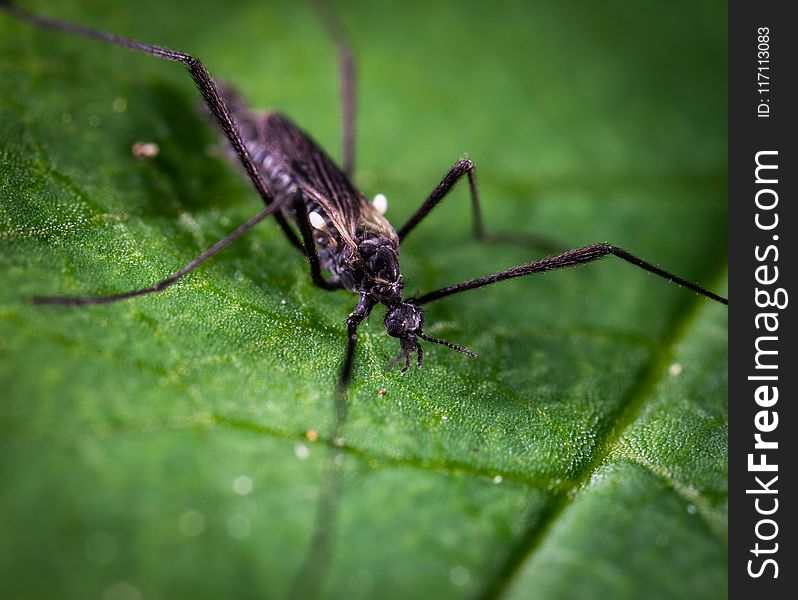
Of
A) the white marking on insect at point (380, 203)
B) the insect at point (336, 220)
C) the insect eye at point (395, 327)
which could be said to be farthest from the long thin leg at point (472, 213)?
the insect eye at point (395, 327)

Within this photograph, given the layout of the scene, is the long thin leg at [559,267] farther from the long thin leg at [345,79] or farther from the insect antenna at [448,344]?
the long thin leg at [345,79]

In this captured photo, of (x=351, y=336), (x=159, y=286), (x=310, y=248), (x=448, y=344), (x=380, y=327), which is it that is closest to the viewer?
(x=159, y=286)

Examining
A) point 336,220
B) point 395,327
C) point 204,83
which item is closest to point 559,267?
point 395,327

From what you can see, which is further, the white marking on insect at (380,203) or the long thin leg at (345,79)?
the long thin leg at (345,79)

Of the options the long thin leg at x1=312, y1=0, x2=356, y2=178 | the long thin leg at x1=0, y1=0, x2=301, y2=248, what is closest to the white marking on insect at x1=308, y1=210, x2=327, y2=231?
the long thin leg at x1=0, y1=0, x2=301, y2=248

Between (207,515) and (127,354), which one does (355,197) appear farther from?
(207,515)

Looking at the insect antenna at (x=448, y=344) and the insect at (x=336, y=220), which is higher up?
the insect at (x=336, y=220)

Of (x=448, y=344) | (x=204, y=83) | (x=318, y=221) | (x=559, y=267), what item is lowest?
(x=448, y=344)

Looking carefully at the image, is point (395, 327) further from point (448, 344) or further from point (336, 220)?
point (336, 220)
